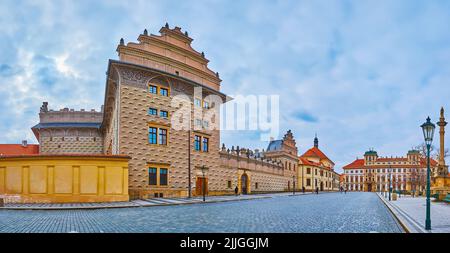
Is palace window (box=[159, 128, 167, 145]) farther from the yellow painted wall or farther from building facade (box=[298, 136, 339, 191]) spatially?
building facade (box=[298, 136, 339, 191])

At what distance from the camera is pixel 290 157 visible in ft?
232

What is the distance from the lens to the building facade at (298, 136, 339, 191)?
275 feet

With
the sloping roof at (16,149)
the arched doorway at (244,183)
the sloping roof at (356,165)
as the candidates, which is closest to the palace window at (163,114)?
the arched doorway at (244,183)

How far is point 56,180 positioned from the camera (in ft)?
80.9

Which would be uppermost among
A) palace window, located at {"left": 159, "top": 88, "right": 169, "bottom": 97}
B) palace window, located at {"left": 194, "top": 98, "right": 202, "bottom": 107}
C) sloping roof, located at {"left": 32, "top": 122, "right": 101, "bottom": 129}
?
palace window, located at {"left": 159, "top": 88, "right": 169, "bottom": 97}

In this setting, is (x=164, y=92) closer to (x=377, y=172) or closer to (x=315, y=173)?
(x=315, y=173)

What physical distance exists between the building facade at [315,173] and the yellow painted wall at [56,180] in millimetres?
52243

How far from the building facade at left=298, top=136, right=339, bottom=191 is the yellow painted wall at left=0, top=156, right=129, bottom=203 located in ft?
171

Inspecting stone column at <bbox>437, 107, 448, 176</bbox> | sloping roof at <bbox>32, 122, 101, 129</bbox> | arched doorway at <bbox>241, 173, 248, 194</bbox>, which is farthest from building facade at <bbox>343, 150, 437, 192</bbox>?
sloping roof at <bbox>32, 122, 101, 129</bbox>

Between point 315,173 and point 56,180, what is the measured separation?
7307 cm

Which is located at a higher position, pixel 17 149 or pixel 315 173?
pixel 17 149

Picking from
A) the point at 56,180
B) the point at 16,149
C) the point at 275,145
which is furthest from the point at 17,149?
the point at 275,145
